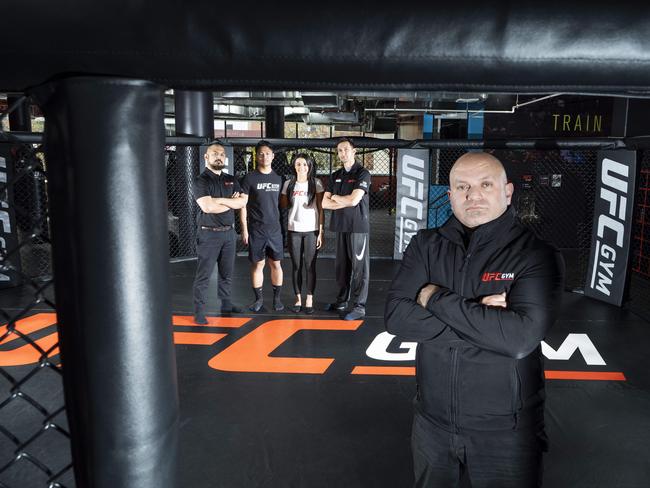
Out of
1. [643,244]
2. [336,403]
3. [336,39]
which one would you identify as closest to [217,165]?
[336,403]

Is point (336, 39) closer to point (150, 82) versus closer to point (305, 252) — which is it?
point (150, 82)

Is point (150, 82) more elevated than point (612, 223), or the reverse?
point (150, 82)

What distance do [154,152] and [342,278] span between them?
14.8ft

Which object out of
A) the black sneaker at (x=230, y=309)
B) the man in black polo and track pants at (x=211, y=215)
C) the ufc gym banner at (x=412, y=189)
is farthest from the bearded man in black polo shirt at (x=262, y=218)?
the ufc gym banner at (x=412, y=189)

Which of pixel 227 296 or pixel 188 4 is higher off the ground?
pixel 188 4

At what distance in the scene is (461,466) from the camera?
1868 millimetres

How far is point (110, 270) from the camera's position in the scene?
804mm

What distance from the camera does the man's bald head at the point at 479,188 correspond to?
5.90 ft

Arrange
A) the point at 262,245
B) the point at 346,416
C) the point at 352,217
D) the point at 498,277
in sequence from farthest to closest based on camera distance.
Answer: the point at 262,245, the point at 352,217, the point at 346,416, the point at 498,277

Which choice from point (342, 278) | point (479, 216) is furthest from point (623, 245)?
point (479, 216)

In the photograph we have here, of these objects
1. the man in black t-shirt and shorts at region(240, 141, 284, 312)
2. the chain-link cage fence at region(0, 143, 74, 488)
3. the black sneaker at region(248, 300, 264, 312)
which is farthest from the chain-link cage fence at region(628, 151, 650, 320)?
the chain-link cage fence at region(0, 143, 74, 488)

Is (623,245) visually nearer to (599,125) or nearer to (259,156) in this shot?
(259,156)

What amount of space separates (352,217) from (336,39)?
4.29 m

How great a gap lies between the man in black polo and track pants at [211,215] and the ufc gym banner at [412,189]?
123 inches
